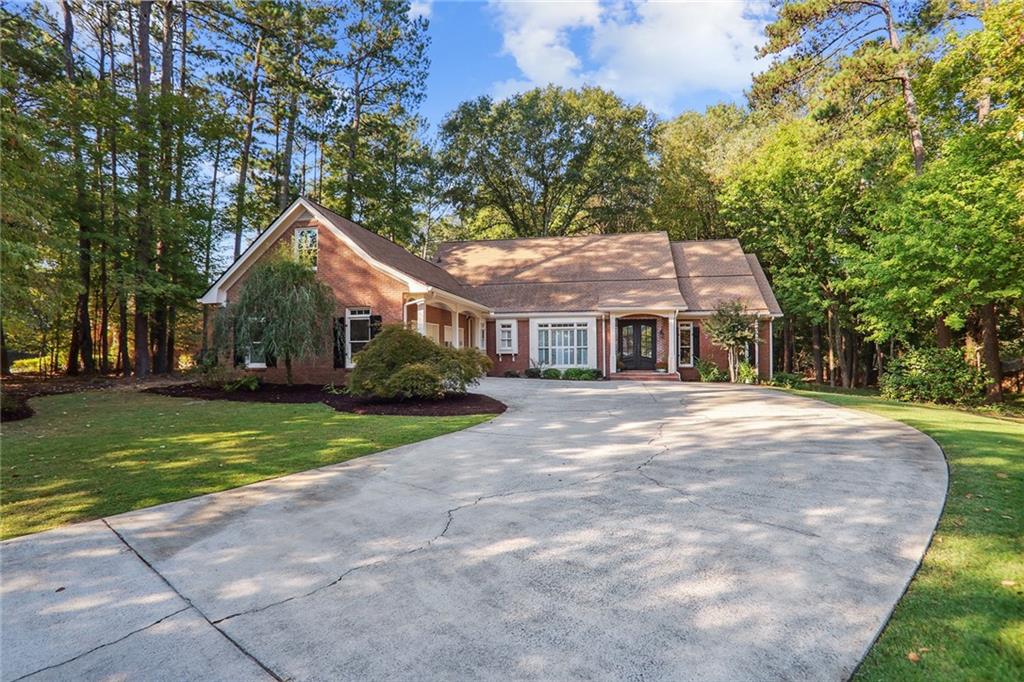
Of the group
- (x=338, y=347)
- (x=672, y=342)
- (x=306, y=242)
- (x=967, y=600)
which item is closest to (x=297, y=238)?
(x=306, y=242)

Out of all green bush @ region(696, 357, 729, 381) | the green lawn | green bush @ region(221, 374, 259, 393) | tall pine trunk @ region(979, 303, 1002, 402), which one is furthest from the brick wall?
the green lawn

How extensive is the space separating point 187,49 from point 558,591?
27.8 metres

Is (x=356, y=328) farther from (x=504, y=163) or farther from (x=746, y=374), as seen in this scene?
(x=504, y=163)

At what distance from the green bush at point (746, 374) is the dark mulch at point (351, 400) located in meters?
11.4

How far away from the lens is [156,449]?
677cm

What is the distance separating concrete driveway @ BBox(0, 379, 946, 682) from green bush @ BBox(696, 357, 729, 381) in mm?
13418

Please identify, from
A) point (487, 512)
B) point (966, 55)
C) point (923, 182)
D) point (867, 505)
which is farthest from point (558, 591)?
point (966, 55)

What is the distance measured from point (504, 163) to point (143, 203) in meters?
18.9

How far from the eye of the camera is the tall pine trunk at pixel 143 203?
17.8 meters

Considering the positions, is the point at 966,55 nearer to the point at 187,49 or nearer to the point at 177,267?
the point at 177,267

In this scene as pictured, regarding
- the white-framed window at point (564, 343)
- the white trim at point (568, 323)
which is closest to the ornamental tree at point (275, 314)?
the white trim at point (568, 323)

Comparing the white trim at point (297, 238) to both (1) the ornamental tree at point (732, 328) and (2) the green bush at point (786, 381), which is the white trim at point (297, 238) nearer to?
(1) the ornamental tree at point (732, 328)

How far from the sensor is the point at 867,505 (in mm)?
4270

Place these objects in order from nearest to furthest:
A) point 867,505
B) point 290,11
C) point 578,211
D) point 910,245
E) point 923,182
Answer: point 867,505, point 910,245, point 923,182, point 290,11, point 578,211
